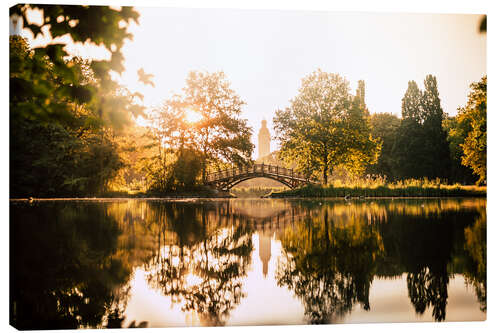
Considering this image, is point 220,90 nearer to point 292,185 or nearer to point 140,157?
point 140,157

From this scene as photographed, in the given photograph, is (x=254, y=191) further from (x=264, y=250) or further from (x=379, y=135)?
(x=264, y=250)

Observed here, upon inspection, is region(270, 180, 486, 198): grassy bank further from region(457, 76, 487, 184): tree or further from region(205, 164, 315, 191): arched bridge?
region(457, 76, 487, 184): tree

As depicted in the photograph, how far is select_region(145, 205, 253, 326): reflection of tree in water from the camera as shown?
11.4ft

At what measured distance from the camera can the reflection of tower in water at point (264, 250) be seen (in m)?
4.36

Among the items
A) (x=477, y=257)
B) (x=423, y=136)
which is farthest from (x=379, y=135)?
(x=477, y=257)

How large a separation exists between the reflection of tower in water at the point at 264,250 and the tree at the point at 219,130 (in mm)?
3116

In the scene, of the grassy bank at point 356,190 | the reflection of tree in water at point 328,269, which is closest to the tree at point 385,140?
the grassy bank at point 356,190

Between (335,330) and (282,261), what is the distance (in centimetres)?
106

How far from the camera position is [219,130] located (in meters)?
9.66

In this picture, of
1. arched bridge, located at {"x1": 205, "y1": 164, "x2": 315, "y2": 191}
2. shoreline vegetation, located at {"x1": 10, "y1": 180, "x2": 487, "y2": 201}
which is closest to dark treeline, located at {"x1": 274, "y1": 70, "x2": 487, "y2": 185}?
shoreline vegetation, located at {"x1": 10, "y1": 180, "x2": 487, "y2": 201}

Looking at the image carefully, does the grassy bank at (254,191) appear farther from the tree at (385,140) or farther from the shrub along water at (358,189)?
the tree at (385,140)

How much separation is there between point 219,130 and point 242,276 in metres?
6.05

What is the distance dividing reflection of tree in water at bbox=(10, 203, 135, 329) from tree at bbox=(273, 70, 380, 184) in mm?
6229
